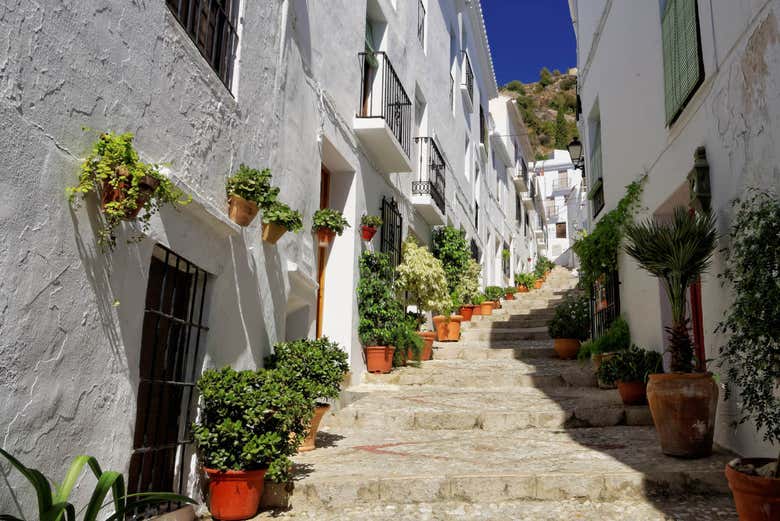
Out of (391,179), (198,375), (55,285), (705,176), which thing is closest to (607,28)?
(391,179)

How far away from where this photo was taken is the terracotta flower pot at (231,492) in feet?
13.4

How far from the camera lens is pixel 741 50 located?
4.62 m

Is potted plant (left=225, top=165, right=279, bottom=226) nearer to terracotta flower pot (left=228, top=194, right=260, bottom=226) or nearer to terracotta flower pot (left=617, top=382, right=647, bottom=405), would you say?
terracotta flower pot (left=228, top=194, right=260, bottom=226)

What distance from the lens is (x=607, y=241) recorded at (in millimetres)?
8695

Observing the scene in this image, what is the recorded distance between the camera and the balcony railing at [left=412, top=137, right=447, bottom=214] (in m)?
11.6

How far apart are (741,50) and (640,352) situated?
331cm

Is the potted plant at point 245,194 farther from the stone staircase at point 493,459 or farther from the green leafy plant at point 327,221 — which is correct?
the green leafy plant at point 327,221

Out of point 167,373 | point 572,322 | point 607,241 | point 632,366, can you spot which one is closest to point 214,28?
point 167,373

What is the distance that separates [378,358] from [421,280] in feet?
6.04


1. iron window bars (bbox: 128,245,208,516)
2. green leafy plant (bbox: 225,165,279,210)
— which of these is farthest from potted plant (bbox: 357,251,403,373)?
iron window bars (bbox: 128,245,208,516)

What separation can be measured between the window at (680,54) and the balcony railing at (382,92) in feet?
12.6

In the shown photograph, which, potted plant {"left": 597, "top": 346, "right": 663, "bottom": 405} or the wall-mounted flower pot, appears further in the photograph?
the wall-mounted flower pot

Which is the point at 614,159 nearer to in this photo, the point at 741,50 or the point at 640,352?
the point at 640,352

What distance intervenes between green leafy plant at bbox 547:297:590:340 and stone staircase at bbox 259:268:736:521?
1.24 metres
